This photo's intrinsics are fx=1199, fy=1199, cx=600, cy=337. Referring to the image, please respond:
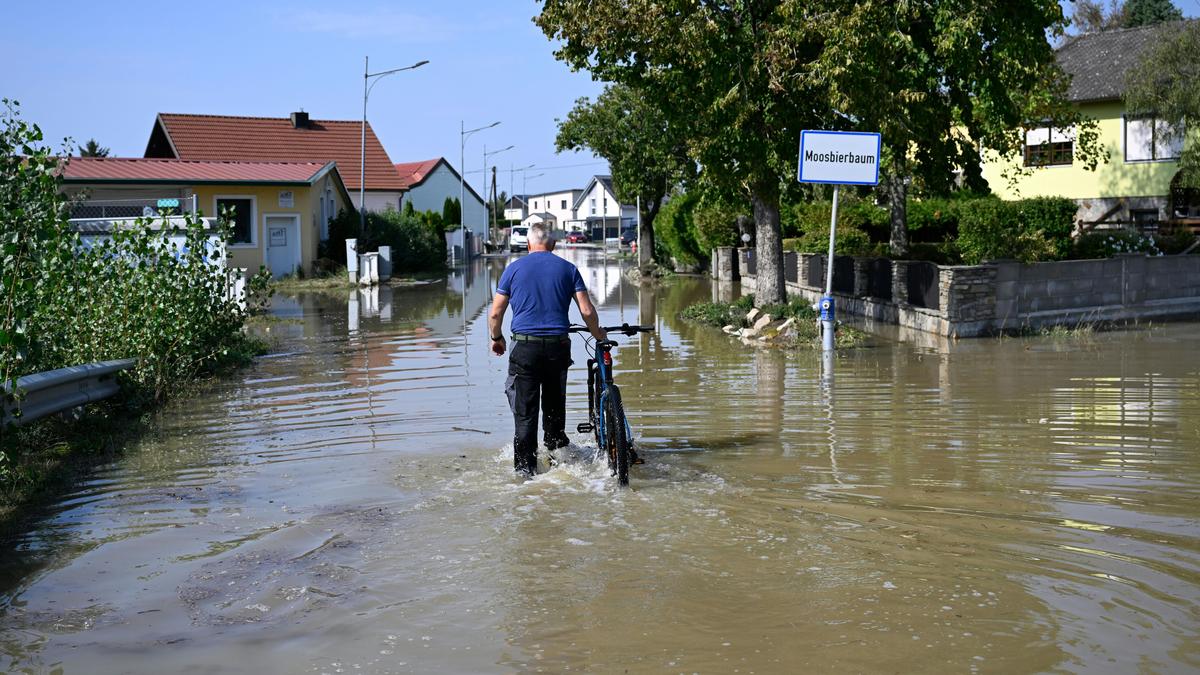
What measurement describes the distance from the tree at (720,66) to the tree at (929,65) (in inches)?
28.6

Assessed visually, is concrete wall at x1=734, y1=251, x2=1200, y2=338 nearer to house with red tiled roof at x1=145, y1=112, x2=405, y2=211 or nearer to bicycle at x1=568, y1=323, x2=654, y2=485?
bicycle at x1=568, y1=323, x2=654, y2=485

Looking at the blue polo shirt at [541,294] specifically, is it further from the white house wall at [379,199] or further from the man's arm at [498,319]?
the white house wall at [379,199]

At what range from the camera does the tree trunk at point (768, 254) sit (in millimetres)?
22078

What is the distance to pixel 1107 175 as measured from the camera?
42.5m

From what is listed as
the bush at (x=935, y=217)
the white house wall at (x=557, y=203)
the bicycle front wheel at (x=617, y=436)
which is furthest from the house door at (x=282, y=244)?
the white house wall at (x=557, y=203)

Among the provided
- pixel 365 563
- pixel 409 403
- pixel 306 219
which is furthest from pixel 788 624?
pixel 306 219

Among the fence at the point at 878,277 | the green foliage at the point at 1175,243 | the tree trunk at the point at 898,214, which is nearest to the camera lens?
the fence at the point at 878,277

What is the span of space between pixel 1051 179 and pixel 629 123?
15609 millimetres

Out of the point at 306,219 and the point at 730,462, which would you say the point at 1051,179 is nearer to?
the point at 306,219

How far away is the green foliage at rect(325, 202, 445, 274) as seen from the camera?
4506cm

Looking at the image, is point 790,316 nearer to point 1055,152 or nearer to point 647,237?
point 1055,152

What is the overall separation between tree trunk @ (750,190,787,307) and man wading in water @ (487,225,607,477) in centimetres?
1372

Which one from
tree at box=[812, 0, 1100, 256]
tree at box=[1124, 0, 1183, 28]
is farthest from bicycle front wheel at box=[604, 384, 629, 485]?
tree at box=[1124, 0, 1183, 28]

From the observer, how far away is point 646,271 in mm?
47125
